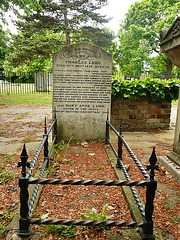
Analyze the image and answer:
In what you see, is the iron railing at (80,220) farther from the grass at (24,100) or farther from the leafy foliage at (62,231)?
the grass at (24,100)

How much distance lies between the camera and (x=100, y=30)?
17.9 meters

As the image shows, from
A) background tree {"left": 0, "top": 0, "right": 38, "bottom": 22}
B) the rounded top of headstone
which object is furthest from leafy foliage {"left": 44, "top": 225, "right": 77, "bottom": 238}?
background tree {"left": 0, "top": 0, "right": 38, "bottom": 22}

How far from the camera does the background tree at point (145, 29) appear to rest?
25.4 meters

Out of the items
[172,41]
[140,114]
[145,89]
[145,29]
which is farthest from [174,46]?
[145,29]

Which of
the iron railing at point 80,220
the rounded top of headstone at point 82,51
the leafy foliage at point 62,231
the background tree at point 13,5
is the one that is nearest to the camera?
the iron railing at point 80,220

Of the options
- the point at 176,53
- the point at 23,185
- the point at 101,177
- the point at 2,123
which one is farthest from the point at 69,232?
the point at 2,123

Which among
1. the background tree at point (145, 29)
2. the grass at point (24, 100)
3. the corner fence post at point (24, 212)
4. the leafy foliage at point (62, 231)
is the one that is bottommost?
the leafy foliage at point (62, 231)

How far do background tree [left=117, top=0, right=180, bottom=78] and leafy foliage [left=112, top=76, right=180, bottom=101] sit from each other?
20.5 m

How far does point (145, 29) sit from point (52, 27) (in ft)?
48.0

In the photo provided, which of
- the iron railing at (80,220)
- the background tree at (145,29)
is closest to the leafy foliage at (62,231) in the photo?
the iron railing at (80,220)

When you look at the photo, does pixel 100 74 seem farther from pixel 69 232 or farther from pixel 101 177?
pixel 69 232

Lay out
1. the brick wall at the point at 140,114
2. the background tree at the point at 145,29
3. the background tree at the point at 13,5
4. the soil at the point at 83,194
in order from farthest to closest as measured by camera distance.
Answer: the background tree at the point at 145,29 < the background tree at the point at 13,5 < the brick wall at the point at 140,114 < the soil at the point at 83,194

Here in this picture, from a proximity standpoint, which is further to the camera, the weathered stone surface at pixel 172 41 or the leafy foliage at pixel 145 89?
the leafy foliage at pixel 145 89

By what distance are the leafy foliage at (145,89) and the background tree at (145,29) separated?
20543 mm
